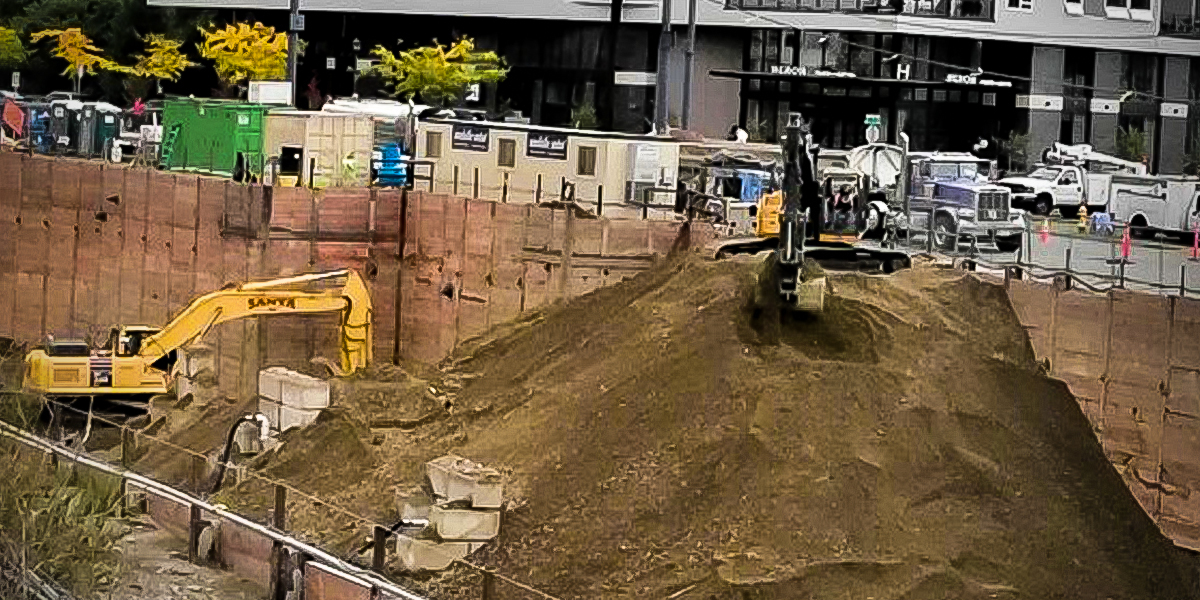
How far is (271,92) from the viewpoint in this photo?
7462 cm

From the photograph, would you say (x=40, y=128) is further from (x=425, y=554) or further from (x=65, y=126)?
(x=425, y=554)

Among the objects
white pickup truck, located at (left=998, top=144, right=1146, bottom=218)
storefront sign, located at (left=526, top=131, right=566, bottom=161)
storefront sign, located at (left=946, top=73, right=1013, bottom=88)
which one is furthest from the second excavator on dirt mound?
storefront sign, located at (left=946, top=73, right=1013, bottom=88)

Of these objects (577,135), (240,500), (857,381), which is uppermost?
(577,135)

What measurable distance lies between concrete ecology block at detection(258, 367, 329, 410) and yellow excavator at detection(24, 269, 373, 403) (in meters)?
5.72

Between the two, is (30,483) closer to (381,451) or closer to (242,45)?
(381,451)

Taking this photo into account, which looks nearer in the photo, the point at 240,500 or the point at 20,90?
the point at 240,500

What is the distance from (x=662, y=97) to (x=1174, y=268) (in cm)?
2253

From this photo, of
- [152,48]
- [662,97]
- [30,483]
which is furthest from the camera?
[152,48]

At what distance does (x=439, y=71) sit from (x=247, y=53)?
1020 cm

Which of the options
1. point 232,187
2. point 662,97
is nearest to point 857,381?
point 232,187

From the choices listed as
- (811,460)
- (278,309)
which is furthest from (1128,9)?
(811,460)

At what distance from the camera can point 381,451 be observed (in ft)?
148

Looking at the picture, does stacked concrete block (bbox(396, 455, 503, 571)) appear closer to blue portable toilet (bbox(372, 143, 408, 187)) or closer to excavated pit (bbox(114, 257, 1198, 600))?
excavated pit (bbox(114, 257, 1198, 600))

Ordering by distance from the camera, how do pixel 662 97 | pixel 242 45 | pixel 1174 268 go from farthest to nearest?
1. pixel 242 45
2. pixel 662 97
3. pixel 1174 268
